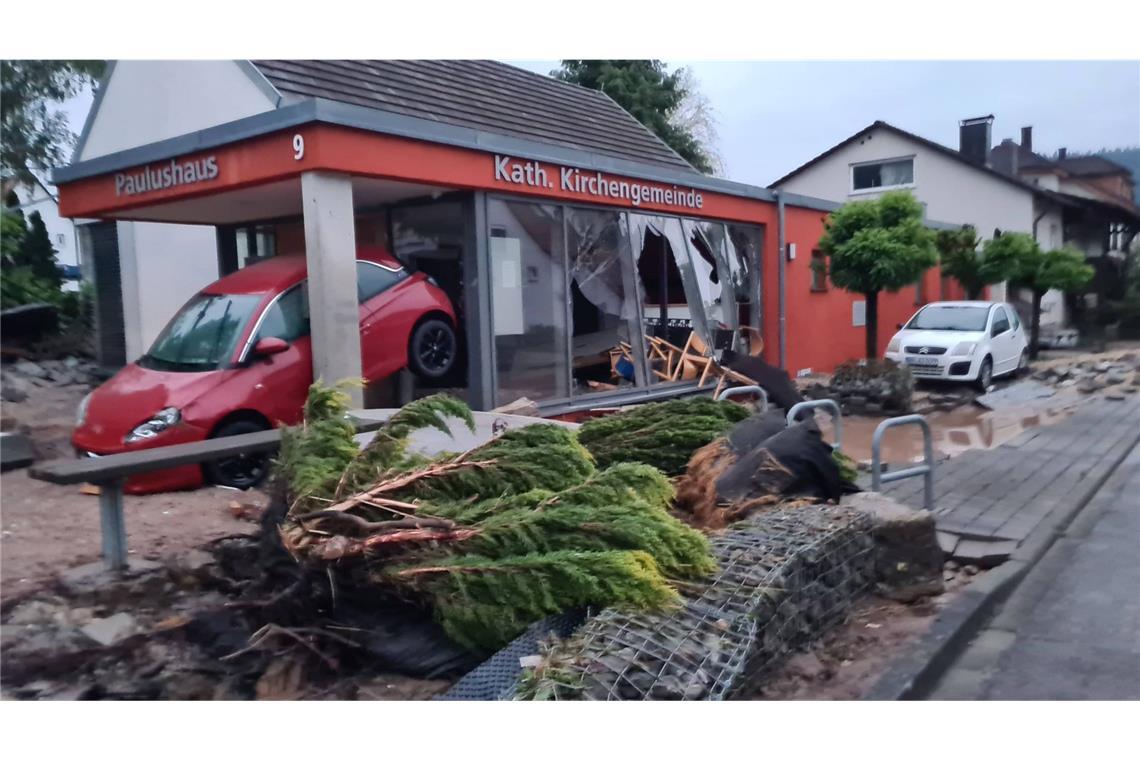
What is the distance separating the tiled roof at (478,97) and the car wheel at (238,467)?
180 inches

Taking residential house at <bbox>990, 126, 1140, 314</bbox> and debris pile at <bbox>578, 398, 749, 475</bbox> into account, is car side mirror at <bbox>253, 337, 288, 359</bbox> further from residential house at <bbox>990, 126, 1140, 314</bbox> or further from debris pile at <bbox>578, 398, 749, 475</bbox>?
residential house at <bbox>990, 126, 1140, 314</bbox>

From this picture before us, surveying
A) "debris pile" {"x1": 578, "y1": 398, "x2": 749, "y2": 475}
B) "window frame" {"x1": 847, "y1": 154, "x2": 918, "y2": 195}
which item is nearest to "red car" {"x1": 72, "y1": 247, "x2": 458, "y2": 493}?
"debris pile" {"x1": 578, "y1": 398, "x2": 749, "y2": 475}

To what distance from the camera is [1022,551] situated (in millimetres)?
5621

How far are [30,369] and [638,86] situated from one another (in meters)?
18.8

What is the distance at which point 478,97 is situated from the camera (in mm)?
12102

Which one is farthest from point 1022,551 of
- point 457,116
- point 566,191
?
point 457,116

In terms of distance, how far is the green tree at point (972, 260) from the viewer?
15.7 m

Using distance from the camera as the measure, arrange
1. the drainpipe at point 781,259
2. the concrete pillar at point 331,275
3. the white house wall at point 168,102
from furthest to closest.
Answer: the drainpipe at point 781,259
the white house wall at point 168,102
the concrete pillar at point 331,275

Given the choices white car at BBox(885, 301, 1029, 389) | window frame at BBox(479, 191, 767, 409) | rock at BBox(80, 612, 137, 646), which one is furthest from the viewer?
white car at BBox(885, 301, 1029, 389)

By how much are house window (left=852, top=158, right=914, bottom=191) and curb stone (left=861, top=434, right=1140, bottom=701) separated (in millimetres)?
13708

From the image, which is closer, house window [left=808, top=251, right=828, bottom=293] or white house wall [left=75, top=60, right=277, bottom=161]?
white house wall [left=75, top=60, right=277, bottom=161]

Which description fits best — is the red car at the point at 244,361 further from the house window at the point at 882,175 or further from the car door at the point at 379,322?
the house window at the point at 882,175

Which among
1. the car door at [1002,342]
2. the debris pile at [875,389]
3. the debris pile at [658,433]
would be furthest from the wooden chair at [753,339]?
the debris pile at [658,433]

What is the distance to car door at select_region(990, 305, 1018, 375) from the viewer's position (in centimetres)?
1416
